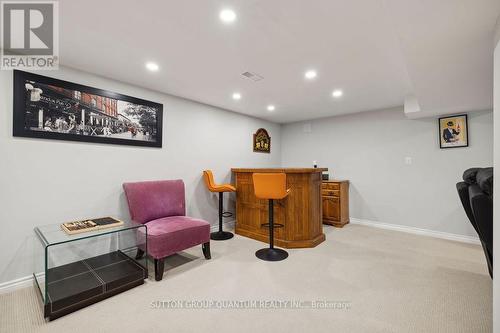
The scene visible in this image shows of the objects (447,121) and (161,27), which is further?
(447,121)

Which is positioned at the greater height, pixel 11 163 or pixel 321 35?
pixel 321 35

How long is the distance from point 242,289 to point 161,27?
8.26ft

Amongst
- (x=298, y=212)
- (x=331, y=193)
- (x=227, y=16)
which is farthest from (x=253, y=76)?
(x=331, y=193)

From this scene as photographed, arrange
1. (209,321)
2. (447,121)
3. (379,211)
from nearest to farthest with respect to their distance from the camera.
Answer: (209,321)
(447,121)
(379,211)

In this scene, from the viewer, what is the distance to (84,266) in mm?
2535

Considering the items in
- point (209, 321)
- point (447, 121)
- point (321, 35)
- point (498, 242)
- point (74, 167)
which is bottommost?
point (209, 321)

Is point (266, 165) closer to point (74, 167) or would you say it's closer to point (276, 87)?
point (276, 87)

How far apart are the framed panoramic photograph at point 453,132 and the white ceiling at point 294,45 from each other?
0.31 meters

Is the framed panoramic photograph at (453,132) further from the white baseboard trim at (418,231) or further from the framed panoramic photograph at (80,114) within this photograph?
the framed panoramic photograph at (80,114)

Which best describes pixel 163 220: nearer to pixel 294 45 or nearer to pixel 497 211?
pixel 294 45

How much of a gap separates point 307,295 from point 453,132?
12.5 ft

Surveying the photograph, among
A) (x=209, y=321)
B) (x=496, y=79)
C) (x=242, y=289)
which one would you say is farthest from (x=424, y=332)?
(x=496, y=79)

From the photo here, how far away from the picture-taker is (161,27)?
73.6 inches

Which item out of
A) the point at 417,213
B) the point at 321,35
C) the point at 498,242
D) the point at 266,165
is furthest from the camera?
the point at 266,165
